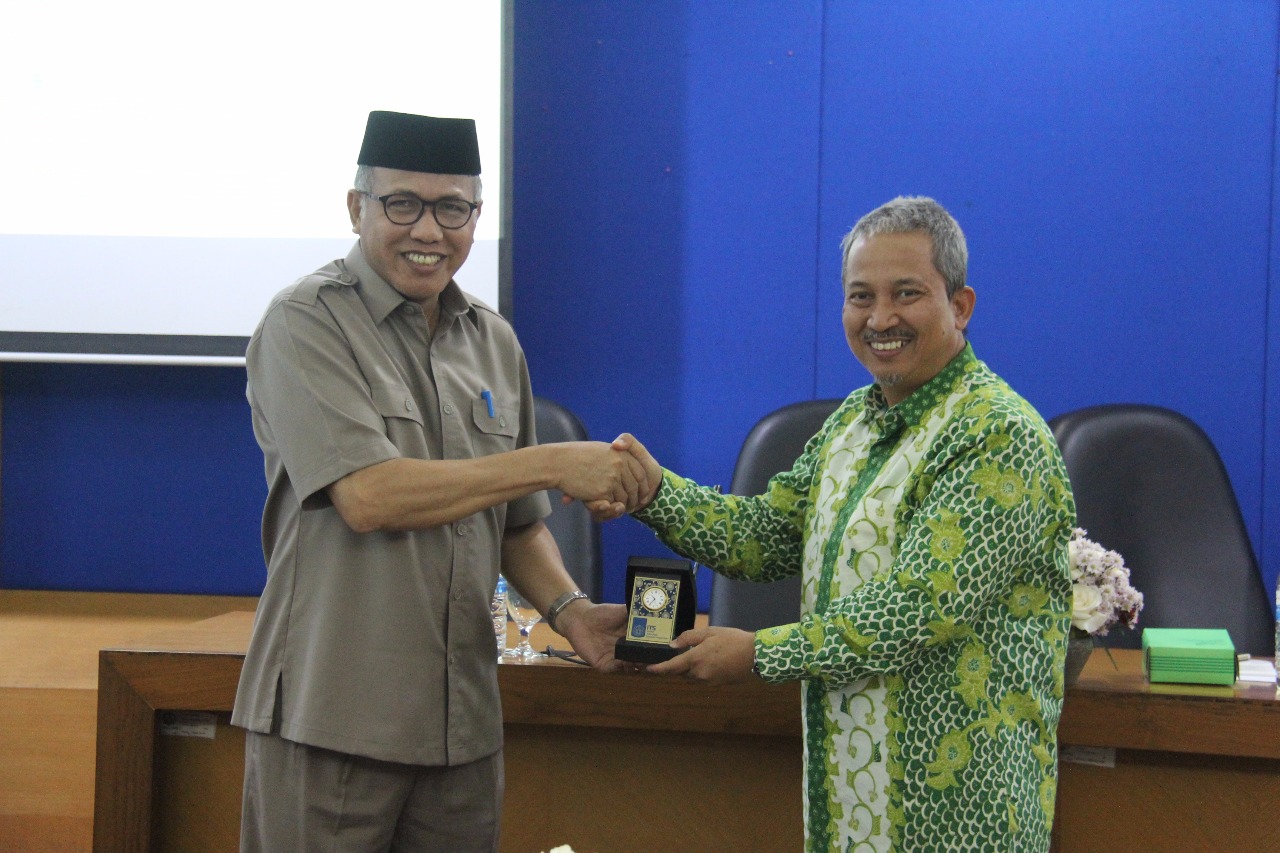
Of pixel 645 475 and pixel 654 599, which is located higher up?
pixel 645 475

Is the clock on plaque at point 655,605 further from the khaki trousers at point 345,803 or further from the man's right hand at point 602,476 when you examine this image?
the khaki trousers at point 345,803

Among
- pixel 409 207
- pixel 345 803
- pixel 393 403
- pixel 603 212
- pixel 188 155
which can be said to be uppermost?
pixel 188 155

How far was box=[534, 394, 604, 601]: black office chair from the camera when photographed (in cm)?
306

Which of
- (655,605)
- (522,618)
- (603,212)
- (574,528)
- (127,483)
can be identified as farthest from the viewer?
(127,483)

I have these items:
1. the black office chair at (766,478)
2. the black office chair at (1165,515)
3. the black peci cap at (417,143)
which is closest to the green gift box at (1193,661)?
the black office chair at (1165,515)

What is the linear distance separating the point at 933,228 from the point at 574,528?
5.20ft

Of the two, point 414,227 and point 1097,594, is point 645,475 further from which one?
point 1097,594

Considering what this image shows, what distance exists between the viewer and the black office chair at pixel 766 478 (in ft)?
9.71

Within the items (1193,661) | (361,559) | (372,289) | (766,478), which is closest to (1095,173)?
(766,478)

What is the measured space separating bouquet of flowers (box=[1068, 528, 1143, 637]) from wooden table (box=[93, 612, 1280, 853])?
0.44 feet

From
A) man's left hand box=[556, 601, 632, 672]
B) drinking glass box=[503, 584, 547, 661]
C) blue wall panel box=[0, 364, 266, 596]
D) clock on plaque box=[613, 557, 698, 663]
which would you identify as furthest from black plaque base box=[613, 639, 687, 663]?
blue wall panel box=[0, 364, 266, 596]

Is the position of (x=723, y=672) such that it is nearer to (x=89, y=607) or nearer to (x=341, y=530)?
(x=341, y=530)

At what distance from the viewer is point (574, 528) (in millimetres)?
3080

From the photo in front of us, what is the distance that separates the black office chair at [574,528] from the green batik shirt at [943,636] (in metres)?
1.37
